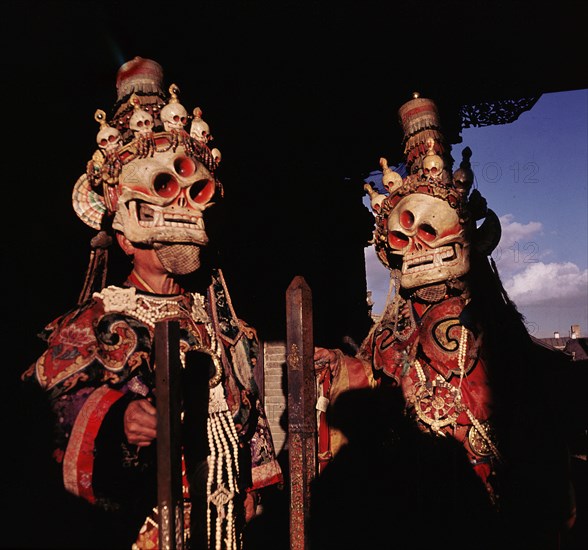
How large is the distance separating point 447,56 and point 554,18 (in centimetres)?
91

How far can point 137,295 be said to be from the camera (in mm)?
2785

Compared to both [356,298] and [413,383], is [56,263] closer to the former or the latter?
[413,383]

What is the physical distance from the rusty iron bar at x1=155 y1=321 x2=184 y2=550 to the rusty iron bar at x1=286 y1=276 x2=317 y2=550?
0.41 metres

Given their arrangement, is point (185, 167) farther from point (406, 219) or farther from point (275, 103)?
point (275, 103)

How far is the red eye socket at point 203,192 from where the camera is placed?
287cm

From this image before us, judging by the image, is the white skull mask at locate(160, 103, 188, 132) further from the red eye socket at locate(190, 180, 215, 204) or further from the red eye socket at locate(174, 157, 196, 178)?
the red eye socket at locate(190, 180, 215, 204)

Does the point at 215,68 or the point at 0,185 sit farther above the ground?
the point at 215,68

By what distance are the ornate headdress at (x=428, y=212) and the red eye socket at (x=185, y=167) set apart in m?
1.21

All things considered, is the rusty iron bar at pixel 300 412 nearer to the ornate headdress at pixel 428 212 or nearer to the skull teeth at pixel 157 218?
the skull teeth at pixel 157 218

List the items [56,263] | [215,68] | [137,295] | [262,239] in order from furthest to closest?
1. [262,239]
2. [215,68]
3. [56,263]
4. [137,295]

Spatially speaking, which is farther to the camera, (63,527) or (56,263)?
(56,263)

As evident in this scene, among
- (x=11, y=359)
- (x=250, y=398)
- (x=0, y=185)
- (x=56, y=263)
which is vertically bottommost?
(x=250, y=398)

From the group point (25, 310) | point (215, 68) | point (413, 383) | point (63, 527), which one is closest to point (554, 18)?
point (215, 68)

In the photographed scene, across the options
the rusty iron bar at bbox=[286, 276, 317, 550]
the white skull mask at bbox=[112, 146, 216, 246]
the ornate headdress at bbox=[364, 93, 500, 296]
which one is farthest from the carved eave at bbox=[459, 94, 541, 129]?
the rusty iron bar at bbox=[286, 276, 317, 550]
